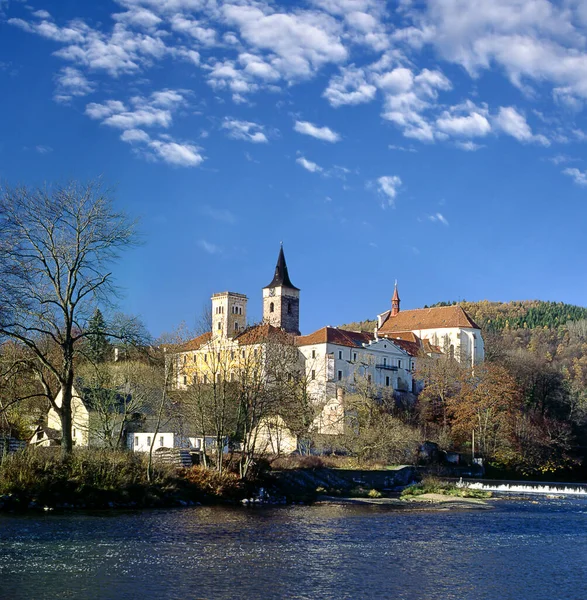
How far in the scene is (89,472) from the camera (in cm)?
3131

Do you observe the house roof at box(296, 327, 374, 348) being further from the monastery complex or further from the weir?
the weir

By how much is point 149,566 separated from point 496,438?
52.8 m

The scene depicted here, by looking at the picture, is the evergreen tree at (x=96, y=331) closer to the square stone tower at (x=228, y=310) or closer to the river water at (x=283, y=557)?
the river water at (x=283, y=557)

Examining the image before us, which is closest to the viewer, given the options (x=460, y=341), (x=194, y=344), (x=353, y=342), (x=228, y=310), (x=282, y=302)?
(x=194, y=344)

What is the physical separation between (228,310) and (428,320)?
28449 mm

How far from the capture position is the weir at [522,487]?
49.8m

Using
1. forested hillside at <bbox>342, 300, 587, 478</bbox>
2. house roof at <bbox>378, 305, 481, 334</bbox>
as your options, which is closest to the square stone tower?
house roof at <bbox>378, 305, 481, 334</bbox>

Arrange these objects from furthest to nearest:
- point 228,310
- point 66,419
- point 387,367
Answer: point 228,310, point 387,367, point 66,419

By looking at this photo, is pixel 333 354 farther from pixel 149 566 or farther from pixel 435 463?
pixel 149 566

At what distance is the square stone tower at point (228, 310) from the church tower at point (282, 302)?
4.23m

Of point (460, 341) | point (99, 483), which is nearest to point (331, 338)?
point (460, 341)

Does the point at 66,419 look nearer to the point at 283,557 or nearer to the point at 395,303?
the point at 283,557

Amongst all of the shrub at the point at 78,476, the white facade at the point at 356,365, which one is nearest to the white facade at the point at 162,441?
the shrub at the point at 78,476

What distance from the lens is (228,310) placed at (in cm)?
11125
